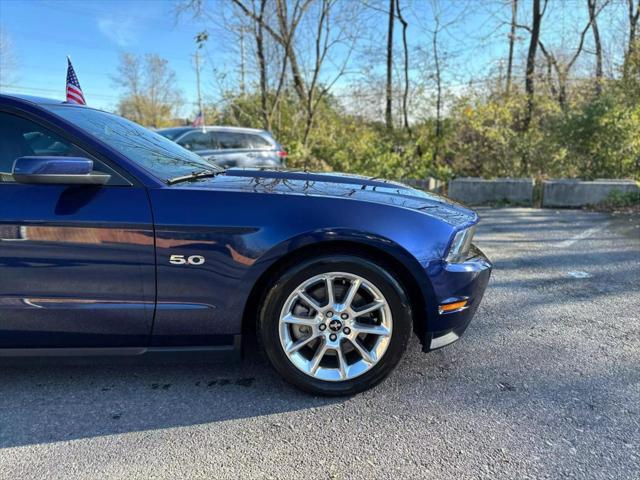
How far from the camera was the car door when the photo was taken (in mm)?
2158

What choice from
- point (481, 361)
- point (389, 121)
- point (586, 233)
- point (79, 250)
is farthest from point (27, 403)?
point (389, 121)

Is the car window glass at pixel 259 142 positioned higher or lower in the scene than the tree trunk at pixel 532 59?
lower


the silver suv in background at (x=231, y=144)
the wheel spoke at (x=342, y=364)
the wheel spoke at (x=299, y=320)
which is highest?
the silver suv in background at (x=231, y=144)

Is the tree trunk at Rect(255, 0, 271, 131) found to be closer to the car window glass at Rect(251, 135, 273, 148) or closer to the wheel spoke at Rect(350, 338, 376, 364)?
the car window glass at Rect(251, 135, 273, 148)

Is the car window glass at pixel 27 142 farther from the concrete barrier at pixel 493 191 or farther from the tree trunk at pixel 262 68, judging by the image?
the tree trunk at pixel 262 68

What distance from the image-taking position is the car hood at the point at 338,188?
8.07 ft

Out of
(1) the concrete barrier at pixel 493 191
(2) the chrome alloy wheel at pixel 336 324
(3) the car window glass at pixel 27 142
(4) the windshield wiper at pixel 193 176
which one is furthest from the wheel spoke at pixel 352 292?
(1) the concrete barrier at pixel 493 191

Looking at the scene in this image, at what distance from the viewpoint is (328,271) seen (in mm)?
2305

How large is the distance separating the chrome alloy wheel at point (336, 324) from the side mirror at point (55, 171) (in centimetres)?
121

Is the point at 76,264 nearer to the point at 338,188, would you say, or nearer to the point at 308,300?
the point at 308,300

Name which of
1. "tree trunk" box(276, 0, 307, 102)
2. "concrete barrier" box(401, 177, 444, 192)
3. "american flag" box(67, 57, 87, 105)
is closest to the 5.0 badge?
"american flag" box(67, 57, 87, 105)

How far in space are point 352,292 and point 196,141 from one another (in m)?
8.13

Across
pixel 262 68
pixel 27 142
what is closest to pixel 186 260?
pixel 27 142

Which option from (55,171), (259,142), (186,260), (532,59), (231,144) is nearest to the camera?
(55,171)
